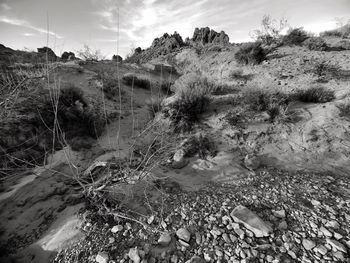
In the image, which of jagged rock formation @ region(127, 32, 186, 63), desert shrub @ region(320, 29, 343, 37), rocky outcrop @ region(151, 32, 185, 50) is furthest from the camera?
rocky outcrop @ region(151, 32, 185, 50)

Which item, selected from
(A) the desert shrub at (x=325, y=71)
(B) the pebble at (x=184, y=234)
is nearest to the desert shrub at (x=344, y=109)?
(A) the desert shrub at (x=325, y=71)

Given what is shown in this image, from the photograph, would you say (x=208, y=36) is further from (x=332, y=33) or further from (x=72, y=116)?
(x=72, y=116)

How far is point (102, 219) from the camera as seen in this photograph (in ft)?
6.63

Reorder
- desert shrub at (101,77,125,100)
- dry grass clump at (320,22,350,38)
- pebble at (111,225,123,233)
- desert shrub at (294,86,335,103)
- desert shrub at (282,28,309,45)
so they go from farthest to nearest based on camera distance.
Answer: dry grass clump at (320,22,350,38), desert shrub at (282,28,309,45), desert shrub at (101,77,125,100), desert shrub at (294,86,335,103), pebble at (111,225,123,233)

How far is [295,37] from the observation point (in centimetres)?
820

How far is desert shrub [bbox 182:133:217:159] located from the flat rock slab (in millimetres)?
1313

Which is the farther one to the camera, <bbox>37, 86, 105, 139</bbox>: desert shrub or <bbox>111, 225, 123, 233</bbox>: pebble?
<bbox>37, 86, 105, 139</bbox>: desert shrub

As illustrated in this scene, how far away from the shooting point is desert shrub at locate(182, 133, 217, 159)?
338cm

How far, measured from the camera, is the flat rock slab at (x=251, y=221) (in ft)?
6.13

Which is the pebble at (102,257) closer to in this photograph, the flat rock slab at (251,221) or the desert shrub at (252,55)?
the flat rock slab at (251,221)

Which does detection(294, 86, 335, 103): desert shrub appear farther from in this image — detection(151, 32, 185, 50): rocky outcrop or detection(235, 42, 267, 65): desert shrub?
detection(151, 32, 185, 50): rocky outcrop

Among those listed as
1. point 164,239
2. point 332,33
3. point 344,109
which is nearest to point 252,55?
point 344,109

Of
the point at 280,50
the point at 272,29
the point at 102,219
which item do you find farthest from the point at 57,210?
the point at 272,29

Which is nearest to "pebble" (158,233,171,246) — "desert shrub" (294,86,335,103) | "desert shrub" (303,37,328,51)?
"desert shrub" (294,86,335,103)
